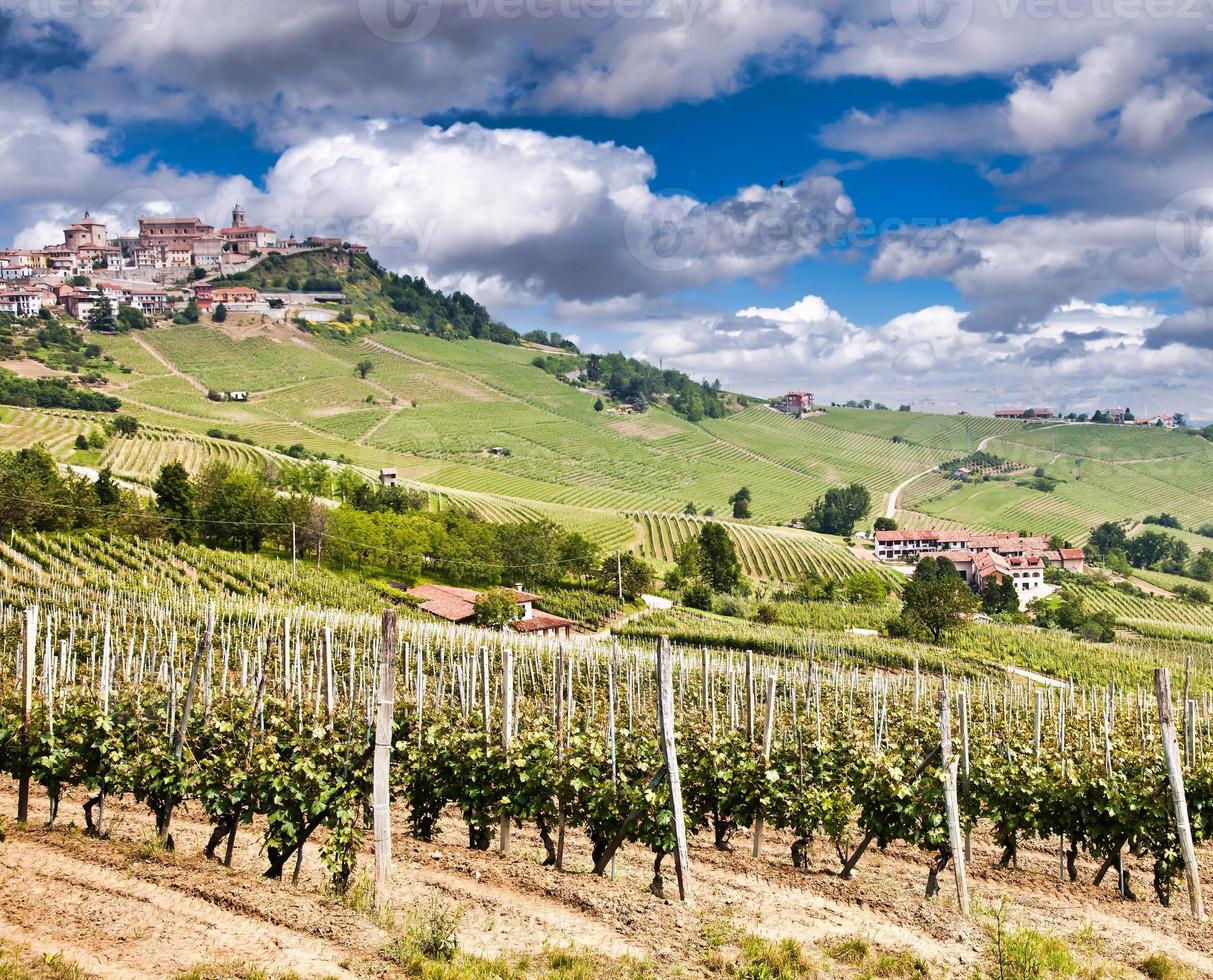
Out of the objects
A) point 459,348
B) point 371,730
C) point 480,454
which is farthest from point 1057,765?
point 459,348

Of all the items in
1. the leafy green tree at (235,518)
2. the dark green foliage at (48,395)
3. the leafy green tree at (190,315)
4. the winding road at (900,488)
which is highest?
the leafy green tree at (190,315)

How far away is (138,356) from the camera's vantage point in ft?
431

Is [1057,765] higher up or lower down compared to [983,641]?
higher up

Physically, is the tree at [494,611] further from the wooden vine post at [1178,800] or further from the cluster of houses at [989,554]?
the cluster of houses at [989,554]

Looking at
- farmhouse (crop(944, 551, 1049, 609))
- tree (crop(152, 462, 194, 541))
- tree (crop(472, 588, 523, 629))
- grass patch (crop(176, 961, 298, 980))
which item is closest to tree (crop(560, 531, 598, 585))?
tree (crop(472, 588, 523, 629))

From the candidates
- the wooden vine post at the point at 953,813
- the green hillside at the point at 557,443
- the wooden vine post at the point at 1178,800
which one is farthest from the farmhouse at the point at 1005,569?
the wooden vine post at the point at 953,813

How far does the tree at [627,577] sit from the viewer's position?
175ft

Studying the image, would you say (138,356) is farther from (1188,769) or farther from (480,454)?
(1188,769)

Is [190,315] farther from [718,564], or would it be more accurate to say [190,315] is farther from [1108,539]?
[1108,539]

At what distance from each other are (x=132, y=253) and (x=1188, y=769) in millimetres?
210453

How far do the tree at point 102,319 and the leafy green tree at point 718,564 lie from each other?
395 ft

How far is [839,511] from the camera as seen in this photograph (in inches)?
4063

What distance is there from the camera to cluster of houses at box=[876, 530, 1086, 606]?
79375 mm

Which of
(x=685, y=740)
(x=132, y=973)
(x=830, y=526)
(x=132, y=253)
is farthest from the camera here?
(x=132, y=253)
